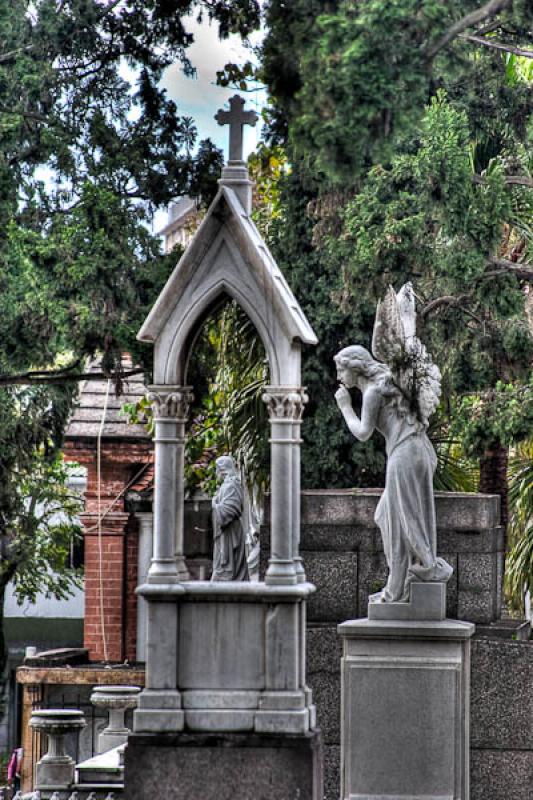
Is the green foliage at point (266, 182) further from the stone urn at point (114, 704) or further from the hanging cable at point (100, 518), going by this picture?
the stone urn at point (114, 704)

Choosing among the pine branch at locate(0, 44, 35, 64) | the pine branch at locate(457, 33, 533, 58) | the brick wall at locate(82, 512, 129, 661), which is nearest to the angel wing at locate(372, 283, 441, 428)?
the pine branch at locate(457, 33, 533, 58)

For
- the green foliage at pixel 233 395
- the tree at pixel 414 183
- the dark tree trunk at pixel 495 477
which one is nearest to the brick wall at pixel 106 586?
the green foliage at pixel 233 395

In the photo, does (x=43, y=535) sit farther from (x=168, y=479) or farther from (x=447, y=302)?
(x=168, y=479)

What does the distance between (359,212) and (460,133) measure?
1075mm

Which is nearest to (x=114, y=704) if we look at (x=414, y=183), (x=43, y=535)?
(x=414, y=183)

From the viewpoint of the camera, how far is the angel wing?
44.1ft

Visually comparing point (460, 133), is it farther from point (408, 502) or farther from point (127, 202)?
point (408, 502)

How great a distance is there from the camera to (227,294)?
1220 centimetres

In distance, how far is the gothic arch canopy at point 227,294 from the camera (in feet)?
39.3

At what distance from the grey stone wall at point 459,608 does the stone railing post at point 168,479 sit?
3010mm

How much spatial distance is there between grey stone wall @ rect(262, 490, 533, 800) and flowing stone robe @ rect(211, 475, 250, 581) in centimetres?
36

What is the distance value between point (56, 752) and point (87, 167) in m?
5.97

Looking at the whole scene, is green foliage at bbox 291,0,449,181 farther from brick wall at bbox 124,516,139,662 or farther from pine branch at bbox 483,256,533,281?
brick wall at bbox 124,516,139,662

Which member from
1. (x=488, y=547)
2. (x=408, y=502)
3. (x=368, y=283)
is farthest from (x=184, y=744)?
(x=368, y=283)
